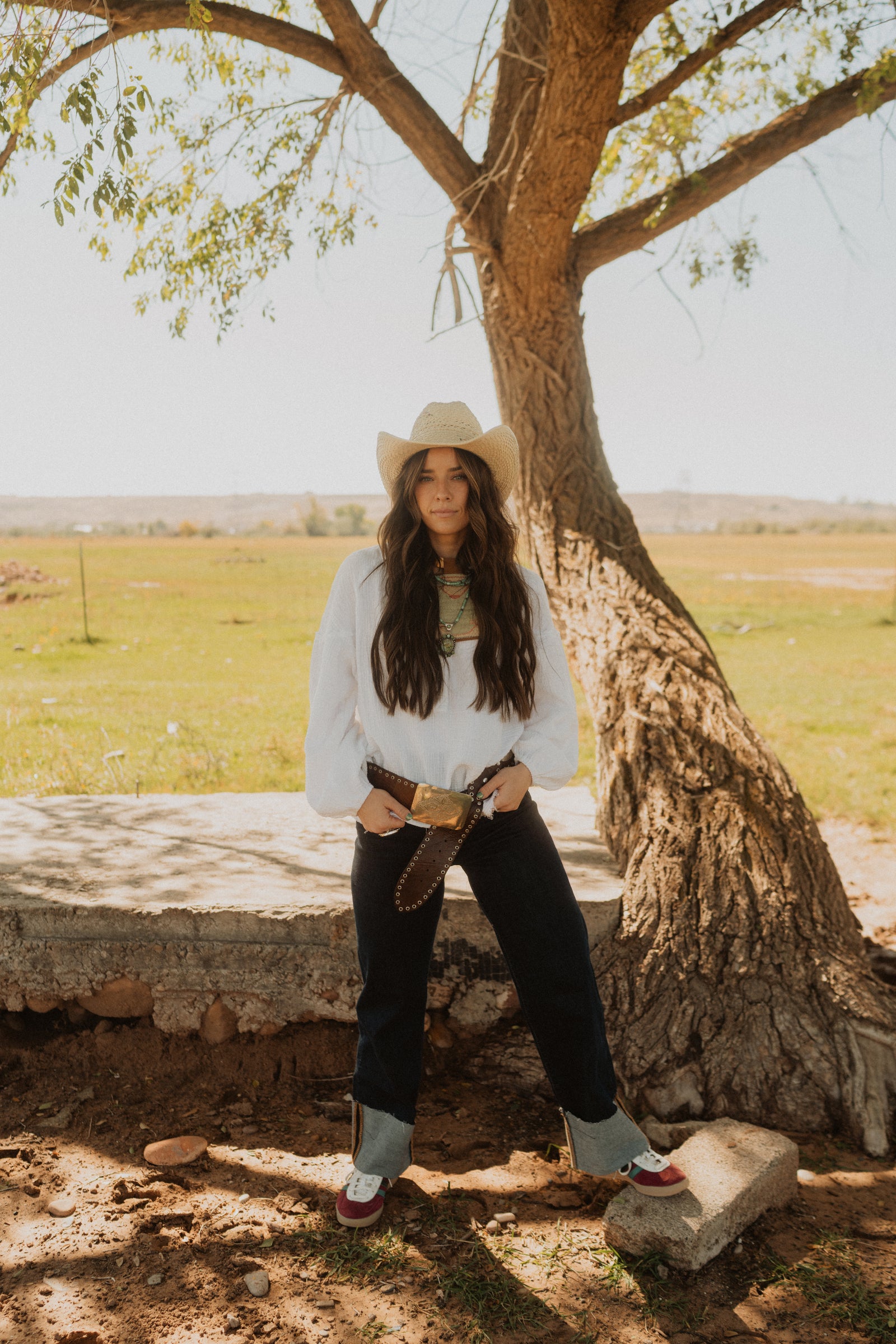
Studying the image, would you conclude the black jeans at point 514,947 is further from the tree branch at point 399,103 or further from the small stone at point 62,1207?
the tree branch at point 399,103

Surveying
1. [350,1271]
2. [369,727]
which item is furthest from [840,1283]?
[369,727]

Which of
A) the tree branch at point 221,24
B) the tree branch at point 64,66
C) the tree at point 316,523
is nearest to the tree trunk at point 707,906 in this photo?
the tree branch at point 221,24

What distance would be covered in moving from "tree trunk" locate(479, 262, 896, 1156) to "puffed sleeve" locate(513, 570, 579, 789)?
1.12 meters

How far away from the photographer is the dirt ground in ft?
7.03

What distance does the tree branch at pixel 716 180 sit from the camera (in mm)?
4539

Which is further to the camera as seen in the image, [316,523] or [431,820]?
[316,523]

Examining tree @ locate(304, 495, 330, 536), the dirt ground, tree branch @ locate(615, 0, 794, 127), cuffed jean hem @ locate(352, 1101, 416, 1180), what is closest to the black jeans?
cuffed jean hem @ locate(352, 1101, 416, 1180)

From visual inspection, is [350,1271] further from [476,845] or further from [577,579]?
[577,579]

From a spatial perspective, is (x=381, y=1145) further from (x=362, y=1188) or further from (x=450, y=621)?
(x=450, y=621)

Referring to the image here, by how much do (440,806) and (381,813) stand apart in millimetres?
158

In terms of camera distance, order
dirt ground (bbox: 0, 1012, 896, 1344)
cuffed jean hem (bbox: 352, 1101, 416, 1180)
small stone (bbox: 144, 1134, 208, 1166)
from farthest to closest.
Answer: small stone (bbox: 144, 1134, 208, 1166) < cuffed jean hem (bbox: 352, 1101, 416, 1180) < dirt ground (bbox: 0, 1012, 896, 1344)

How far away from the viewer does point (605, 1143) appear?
2453 mm

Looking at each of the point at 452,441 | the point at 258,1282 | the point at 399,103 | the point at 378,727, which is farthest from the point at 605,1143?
the point at 399,103

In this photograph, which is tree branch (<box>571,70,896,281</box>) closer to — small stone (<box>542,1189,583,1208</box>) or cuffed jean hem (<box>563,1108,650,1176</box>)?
cuffed jean hem (<box>563,1108,650,1176</box>)
